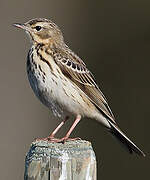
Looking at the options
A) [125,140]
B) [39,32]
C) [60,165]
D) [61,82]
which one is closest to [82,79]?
[61,82]

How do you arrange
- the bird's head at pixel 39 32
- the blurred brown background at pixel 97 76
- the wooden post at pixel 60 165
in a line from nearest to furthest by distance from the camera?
the wooden post at pixel 60 165, the bird's head at pixel 39 32, the blurred brown background at pixel 97 76

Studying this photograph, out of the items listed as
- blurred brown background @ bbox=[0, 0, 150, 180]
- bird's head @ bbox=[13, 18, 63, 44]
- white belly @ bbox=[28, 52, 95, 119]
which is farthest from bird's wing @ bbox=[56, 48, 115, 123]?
blurred brown background @ bbox=[0, 0, 150, 180]

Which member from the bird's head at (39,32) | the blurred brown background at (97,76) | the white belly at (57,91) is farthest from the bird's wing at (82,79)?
the blurred brown background at (97,76)

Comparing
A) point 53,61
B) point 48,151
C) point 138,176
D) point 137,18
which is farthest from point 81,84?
point 137,18

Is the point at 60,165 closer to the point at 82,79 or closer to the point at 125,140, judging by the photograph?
the point at 125,140

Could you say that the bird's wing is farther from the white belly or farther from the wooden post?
the wooden post

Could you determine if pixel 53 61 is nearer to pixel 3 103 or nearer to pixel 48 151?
pixel 48 151

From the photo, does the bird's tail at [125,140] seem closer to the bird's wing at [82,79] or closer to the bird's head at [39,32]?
the bird's wing at [82,79]
